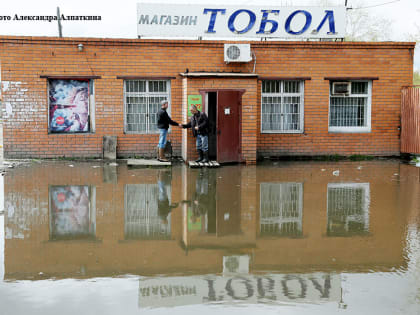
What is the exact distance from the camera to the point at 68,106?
55.5 ft

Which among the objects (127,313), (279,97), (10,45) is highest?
(10,45)

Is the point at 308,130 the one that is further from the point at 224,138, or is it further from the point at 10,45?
the point at 10,45

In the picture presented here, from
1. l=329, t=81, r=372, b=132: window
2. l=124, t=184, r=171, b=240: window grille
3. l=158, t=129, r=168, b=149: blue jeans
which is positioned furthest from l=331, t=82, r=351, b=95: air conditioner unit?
l=124, t=184, r=171, b=240: window grille

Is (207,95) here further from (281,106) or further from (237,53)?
(281,106)

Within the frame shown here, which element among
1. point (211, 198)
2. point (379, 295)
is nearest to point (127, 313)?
point (379, 295)

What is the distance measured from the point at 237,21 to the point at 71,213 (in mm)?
10471

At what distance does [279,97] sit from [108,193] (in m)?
8.74

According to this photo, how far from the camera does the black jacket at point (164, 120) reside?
15633mm

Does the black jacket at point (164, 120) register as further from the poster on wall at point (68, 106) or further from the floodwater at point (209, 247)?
the floodwater at point (209, 247)

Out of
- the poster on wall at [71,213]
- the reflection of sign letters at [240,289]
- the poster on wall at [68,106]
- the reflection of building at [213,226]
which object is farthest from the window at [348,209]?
the poster on wall at [68,106]

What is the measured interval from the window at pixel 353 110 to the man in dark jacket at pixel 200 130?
4890 millimetres

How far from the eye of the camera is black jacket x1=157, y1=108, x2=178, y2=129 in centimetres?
1563

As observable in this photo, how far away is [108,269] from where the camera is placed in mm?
5785

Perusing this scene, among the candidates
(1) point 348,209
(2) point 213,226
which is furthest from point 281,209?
(2) point 213,226
